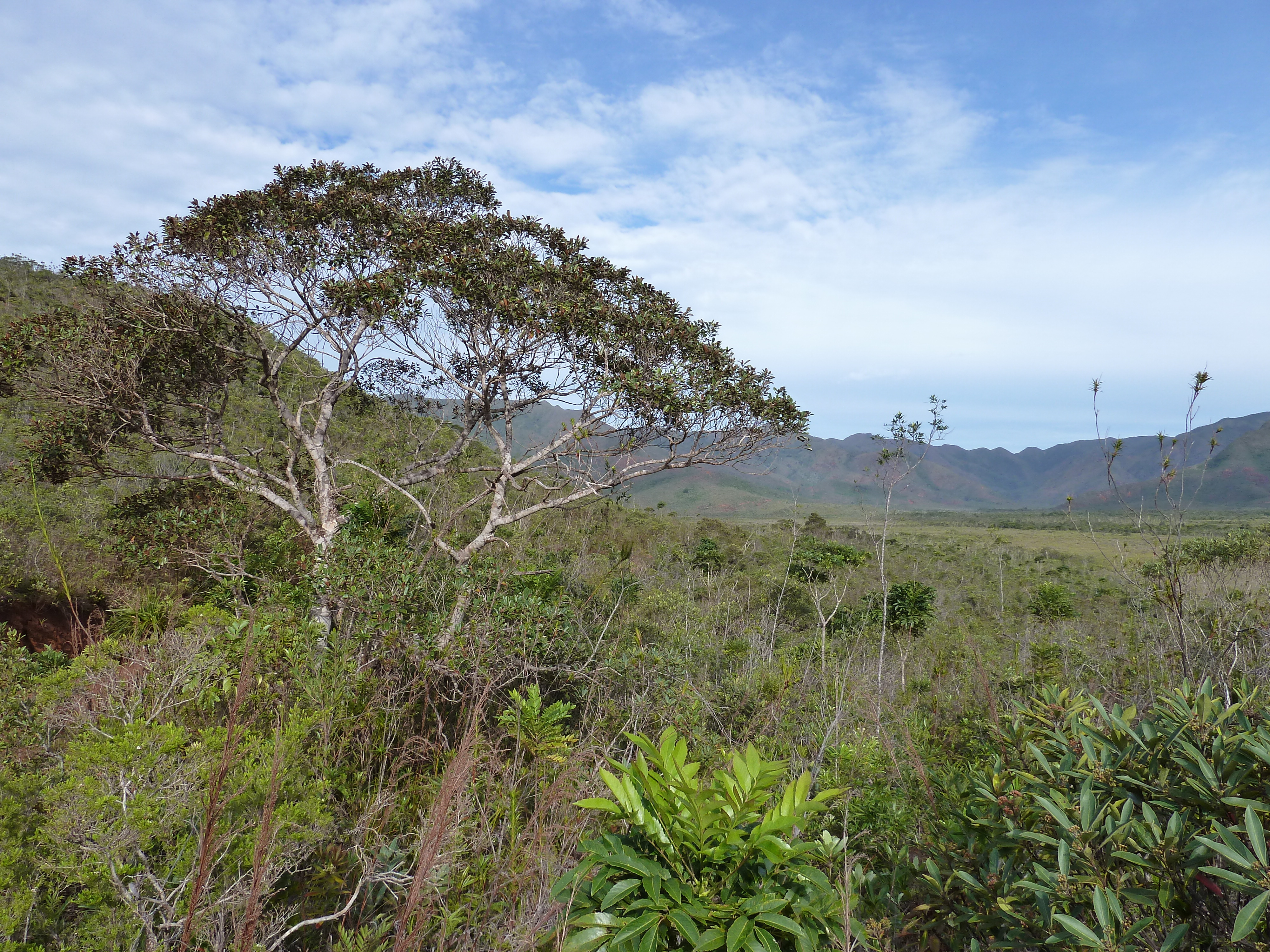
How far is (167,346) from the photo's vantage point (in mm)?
6617

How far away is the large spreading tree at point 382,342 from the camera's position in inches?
245

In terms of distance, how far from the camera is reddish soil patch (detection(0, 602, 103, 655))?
673 centimetres

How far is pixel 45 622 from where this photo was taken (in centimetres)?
678

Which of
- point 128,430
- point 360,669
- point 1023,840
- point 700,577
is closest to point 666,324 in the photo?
point 360,669

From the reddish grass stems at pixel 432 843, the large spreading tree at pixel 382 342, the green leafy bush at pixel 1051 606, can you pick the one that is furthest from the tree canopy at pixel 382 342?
the green leafy bush at pixel 1051 606

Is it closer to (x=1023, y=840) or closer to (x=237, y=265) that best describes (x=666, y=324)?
(x=237, y=265)

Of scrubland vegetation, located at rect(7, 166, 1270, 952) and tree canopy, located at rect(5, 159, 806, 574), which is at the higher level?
tree canopy, located at rect(5, 159, 806, 574)

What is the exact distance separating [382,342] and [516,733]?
4928 millimetres

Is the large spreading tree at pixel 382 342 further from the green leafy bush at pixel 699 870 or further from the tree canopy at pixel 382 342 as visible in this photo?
the green leafy bush at pixel 699 870

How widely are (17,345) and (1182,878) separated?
379 inches

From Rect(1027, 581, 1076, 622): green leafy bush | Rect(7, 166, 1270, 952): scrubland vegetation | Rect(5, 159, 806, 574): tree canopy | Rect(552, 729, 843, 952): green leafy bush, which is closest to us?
Rect(552, 729, 843, 952): green leafy bush

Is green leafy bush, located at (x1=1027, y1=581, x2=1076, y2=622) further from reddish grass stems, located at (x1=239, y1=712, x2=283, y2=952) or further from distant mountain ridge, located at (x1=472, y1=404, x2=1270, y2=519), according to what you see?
reddish grass stems, located at (x1=239, y1=712, x2=283, y2=952)

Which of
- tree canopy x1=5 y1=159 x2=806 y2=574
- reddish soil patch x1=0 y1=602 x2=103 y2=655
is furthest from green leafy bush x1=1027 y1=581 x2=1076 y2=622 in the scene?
reddish soil patch x1=0 y1=602 x2=103 y2=655

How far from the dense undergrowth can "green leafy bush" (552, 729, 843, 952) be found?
0.04ft
